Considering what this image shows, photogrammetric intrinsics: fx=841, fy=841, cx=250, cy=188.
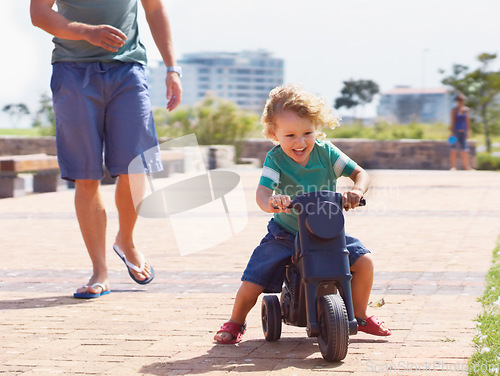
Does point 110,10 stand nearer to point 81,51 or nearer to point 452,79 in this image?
point 81,51

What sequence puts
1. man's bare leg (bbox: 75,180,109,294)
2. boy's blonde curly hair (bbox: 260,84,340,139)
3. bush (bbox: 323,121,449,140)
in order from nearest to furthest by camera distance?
boy's blonde curly hair (bbox: 260,84,340,139), man's bare leg (bbox: 75,180,109,294), bush (bbox: 323,121,449,140)

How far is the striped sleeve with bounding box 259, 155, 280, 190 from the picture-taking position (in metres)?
3.41

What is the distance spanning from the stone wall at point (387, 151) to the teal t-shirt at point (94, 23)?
17.6 m

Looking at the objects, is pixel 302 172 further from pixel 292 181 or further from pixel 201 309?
pixel 201 309

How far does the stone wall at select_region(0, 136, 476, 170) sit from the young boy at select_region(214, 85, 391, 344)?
61.4ft

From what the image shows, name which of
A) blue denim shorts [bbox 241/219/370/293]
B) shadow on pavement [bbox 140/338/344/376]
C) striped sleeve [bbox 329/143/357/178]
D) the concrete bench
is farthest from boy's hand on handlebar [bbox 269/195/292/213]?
the concrete bench

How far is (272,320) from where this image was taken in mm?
3402

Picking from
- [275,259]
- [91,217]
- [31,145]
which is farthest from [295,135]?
[31,145]

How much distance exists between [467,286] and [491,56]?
3027cm

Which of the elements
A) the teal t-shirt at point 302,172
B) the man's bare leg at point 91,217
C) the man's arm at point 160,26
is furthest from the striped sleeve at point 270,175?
the man's arm at point 160,26

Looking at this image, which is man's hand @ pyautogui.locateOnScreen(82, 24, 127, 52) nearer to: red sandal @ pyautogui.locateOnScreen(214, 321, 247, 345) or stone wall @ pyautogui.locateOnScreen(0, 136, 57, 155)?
red sandal @ pyautogui.locateOnScreen(214, 321, 247, 345)

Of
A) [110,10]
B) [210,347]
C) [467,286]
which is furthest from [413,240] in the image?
[210,347]

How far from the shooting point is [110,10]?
15.0 ft

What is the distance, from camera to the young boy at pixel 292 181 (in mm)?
3387
